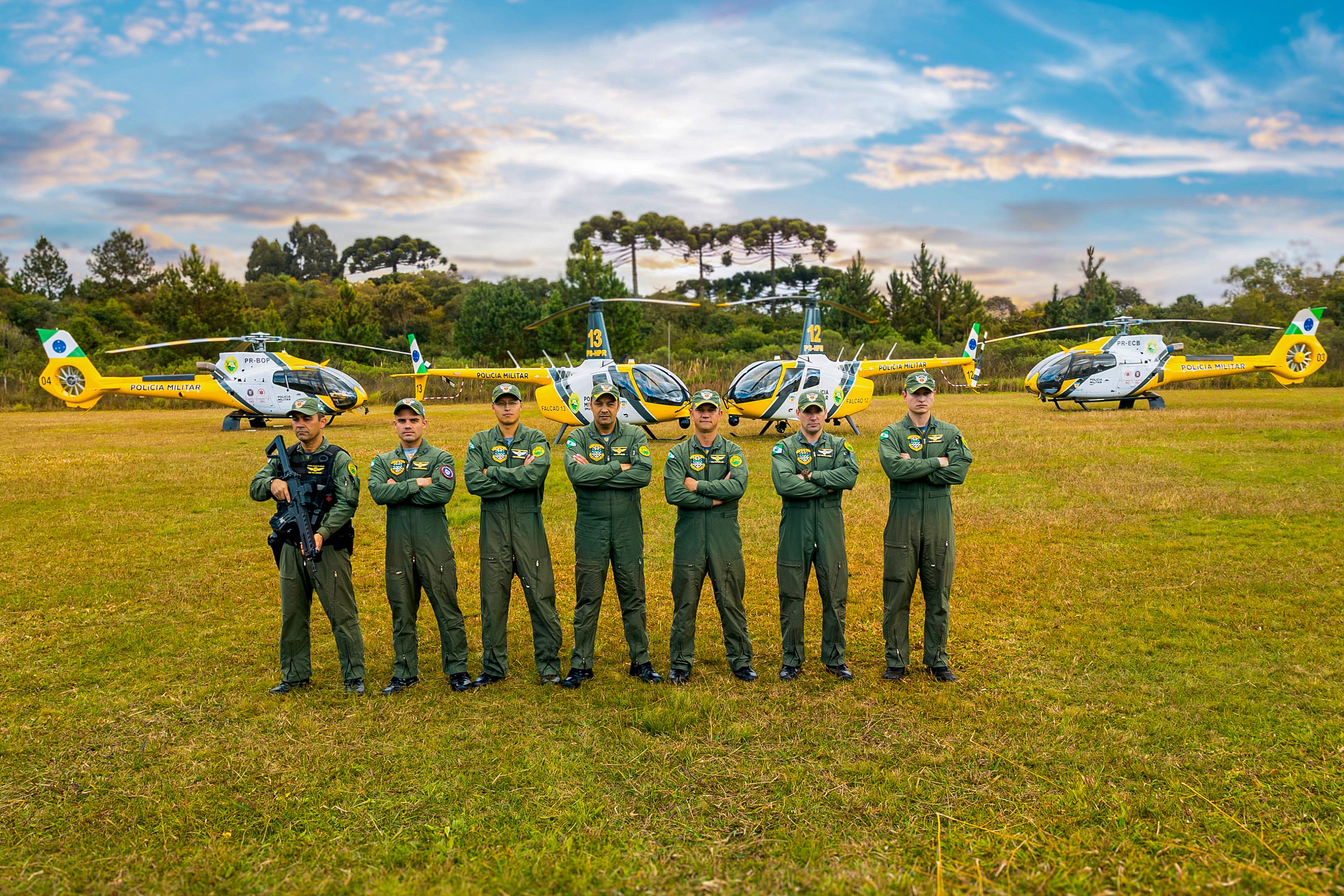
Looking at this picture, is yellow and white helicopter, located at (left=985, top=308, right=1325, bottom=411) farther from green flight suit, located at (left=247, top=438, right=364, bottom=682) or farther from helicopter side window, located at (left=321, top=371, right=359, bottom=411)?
green flight suit, located at (left=247, top=438, right=364, bottom=682)

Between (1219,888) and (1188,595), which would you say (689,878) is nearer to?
(1219,888)

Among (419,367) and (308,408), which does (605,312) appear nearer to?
(419,367)

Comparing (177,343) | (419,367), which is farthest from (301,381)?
(177,343)

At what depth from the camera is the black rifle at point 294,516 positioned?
4.93 m

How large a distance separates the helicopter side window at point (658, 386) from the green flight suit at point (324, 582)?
13.1 meters

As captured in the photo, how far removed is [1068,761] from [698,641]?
112 inches

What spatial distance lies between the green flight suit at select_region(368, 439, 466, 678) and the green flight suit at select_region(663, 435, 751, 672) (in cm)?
151

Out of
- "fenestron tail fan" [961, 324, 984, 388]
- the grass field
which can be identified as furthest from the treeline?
the grass field

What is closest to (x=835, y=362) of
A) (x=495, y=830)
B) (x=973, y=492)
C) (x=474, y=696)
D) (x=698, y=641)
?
(x=973, y=492)

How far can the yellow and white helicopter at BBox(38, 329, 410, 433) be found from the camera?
73.7 ft

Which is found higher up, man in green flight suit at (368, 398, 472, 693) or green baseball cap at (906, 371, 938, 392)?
green baseball cap at (906, 371, 938, 392)

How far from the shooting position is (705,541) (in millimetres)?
5395

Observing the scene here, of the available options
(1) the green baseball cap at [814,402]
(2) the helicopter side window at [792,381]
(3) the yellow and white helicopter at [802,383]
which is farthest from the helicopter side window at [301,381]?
(1) the green baseball cap at [814,402]

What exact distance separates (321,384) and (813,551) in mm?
21117
